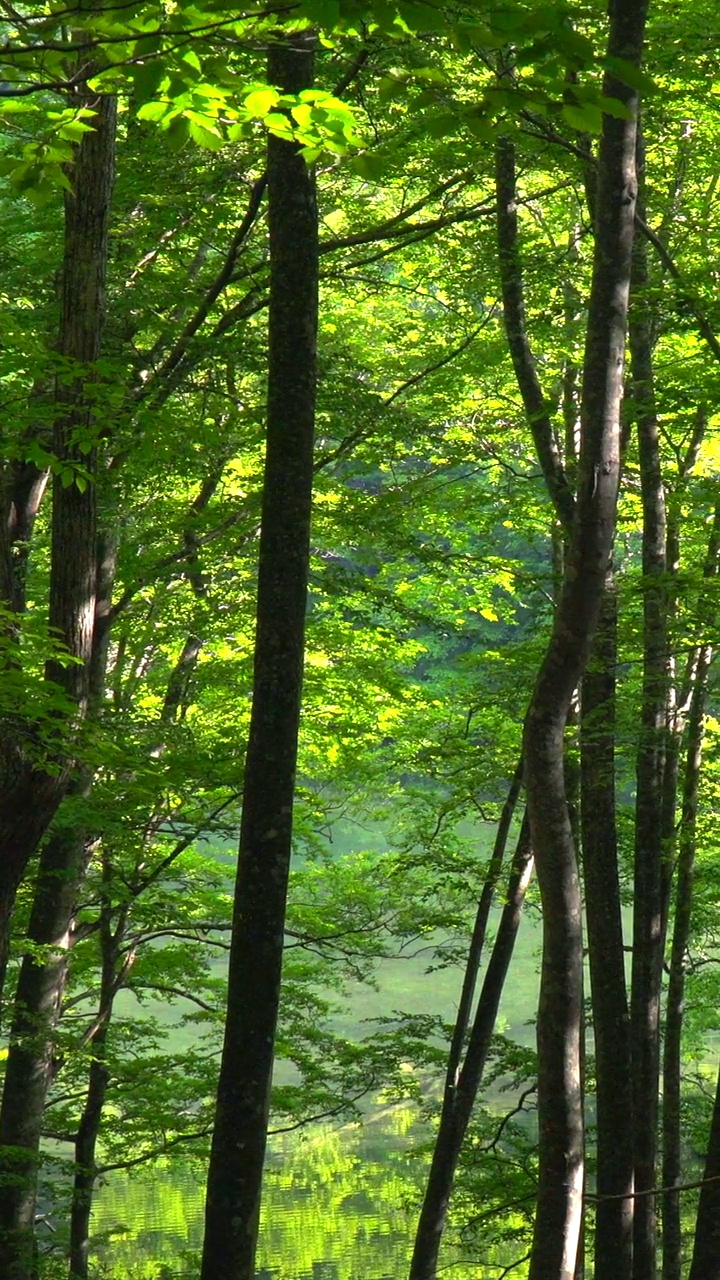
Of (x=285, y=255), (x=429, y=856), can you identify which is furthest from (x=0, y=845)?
(x=429, y=856)

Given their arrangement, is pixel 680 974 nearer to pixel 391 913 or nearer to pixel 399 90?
pixel 391 913

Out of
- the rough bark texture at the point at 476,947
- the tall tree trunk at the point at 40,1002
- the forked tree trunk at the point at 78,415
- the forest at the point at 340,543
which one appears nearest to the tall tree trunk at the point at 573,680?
the forest at the point at 340,543

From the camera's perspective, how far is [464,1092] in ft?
29.7

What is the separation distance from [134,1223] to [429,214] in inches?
566

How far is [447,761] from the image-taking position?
959cm

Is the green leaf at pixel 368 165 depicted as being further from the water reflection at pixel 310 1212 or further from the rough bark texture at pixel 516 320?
the water reflection at pixel 310 1212

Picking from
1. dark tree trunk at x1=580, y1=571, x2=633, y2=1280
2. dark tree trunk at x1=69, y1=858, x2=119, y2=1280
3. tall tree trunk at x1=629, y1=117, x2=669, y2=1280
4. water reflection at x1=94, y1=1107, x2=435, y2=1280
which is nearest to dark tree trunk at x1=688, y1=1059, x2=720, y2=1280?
dark tree trunk at x1=580, y1=571, x2=633, y2=1280

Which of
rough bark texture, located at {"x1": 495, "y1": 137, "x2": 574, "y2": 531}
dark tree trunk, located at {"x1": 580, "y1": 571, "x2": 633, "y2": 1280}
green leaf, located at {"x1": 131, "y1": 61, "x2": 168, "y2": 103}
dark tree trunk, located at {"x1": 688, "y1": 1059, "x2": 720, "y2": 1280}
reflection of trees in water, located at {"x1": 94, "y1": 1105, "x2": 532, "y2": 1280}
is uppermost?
rough bark texture, located at {"x1": 495, "y1": 137, "x2": 574, "y2": 531}

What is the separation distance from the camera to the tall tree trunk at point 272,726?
140 inches

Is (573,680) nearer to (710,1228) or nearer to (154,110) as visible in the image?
(154,110)

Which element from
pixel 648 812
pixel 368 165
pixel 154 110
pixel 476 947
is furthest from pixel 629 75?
pixel 476 947

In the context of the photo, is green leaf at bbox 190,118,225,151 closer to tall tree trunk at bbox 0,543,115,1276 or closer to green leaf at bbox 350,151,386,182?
green leaf at bbox 350,151,386,182

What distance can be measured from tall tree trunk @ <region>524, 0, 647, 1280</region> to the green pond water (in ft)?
30.6

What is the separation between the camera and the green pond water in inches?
594
